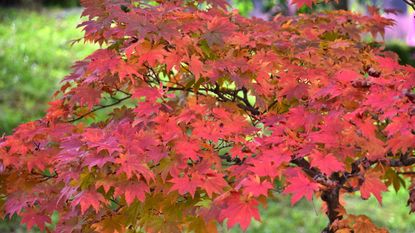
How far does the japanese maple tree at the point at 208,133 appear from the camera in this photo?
2.41 metres

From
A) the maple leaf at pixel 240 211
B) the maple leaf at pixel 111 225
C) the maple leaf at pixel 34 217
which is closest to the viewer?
the maple leaf at pixel 240 211

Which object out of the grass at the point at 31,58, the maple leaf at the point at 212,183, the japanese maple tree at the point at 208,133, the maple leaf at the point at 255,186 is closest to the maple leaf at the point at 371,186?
the japanese maple tree at the point at 208,133

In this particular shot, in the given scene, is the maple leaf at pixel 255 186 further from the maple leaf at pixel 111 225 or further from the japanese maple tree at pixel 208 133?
the maple leaf at pixel 111 225

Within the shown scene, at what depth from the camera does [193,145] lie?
8.29 feet

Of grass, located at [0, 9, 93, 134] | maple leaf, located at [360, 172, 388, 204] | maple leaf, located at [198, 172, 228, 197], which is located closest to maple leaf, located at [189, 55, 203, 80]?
maple leaf, located at [198, 172, 228, 197]

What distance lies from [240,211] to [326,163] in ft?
1.24

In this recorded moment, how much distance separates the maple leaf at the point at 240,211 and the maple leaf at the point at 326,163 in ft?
0.90

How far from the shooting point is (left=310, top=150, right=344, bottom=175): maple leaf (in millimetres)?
2318

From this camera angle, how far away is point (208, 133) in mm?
2623

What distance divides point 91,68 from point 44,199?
722 millimetres

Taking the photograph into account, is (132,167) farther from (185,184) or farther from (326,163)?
(326,163)

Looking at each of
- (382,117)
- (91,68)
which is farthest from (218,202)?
(91,68)

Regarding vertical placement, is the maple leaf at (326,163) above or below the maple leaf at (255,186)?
above

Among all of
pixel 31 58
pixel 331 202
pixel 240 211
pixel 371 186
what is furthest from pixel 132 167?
pixel 31 58
